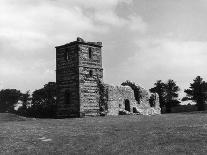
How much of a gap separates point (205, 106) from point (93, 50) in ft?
125

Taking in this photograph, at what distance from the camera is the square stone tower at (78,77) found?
36375 millimetres

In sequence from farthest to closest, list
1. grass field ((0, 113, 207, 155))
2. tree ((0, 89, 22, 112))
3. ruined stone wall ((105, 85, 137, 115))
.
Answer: tree ((0, 89, 22, 112)), ruined stone wall ((105, 85, 137, 115)), grass field ((0, 113, 207, 155))

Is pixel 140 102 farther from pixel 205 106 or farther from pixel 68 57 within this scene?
pixel 205 106

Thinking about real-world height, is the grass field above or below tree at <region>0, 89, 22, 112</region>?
below

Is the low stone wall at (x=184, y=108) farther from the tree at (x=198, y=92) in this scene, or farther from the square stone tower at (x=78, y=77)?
the square stone tower at (x=78, y=77)

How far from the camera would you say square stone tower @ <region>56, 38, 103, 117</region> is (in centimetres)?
3638

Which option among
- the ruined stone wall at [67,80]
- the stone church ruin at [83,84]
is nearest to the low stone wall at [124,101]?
the stone church ruin at [83,84]

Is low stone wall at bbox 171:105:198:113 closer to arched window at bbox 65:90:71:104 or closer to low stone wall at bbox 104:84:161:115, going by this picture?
low stone wall at bbox 104:84:161:115

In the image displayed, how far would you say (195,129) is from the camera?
18.7m

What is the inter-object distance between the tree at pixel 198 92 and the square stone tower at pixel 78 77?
35932 millimetres

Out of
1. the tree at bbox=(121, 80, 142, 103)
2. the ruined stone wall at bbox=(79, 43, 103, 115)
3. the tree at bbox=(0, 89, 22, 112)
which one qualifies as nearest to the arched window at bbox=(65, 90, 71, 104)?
the ruined stone wall at bbox=(79, 43, 103, 115)

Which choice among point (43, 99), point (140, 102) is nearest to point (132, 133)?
point (140, 102)

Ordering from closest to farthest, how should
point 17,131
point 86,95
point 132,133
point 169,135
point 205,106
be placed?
1. point 169,135
2. point 132,133
3. point 17,131
4. point 86,95
5. point 205,106

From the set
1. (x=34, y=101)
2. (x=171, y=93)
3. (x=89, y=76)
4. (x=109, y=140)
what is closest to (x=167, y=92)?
(x=171, y=93)
